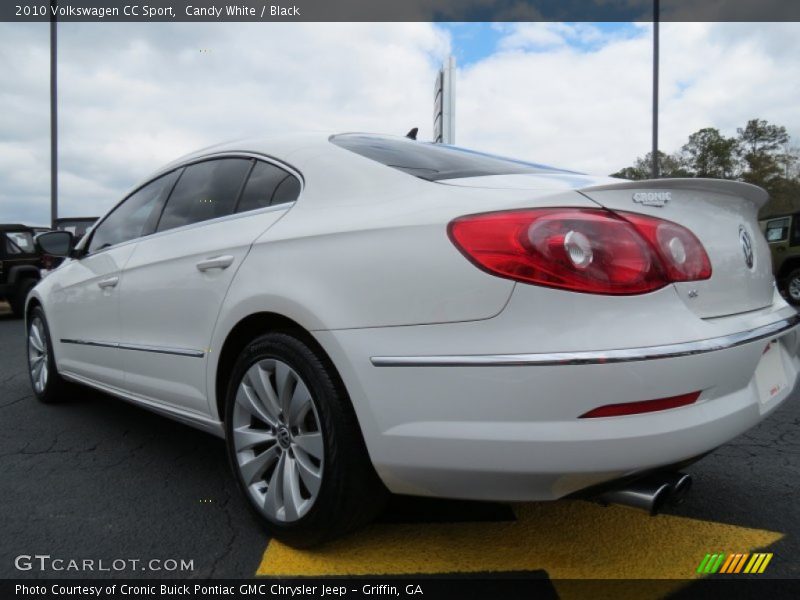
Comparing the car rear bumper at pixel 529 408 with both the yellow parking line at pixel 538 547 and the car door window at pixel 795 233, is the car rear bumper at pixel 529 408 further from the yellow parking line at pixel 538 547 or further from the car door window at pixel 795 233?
the car door window at pixel 795 233

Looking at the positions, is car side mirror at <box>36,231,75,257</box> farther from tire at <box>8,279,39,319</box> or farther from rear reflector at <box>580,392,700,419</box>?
tire at <box>8,279,39,319</box>

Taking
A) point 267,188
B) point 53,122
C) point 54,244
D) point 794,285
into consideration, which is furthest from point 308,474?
point 53,122

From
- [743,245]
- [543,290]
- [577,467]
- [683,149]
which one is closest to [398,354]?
[543,290]

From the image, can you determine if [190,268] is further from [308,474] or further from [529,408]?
[529,408]

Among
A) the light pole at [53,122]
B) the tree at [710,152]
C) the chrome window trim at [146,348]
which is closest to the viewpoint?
the chrome window trim at [146,348]

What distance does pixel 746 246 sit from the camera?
2.05 metres

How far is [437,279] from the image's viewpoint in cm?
170

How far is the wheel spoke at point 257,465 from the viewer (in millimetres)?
2176

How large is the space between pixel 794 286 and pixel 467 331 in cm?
1288

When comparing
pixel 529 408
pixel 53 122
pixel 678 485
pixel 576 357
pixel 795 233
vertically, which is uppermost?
pixel 53 122

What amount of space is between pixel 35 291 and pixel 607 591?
4.20 m

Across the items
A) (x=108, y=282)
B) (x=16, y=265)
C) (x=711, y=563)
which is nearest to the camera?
(x=711, y=563)

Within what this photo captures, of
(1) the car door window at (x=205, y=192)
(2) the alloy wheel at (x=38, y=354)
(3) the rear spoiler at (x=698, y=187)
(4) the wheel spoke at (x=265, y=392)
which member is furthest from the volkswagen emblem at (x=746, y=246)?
(2) the alloy wheel at (x=38, y=354)

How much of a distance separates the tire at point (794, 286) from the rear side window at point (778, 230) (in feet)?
2.36
